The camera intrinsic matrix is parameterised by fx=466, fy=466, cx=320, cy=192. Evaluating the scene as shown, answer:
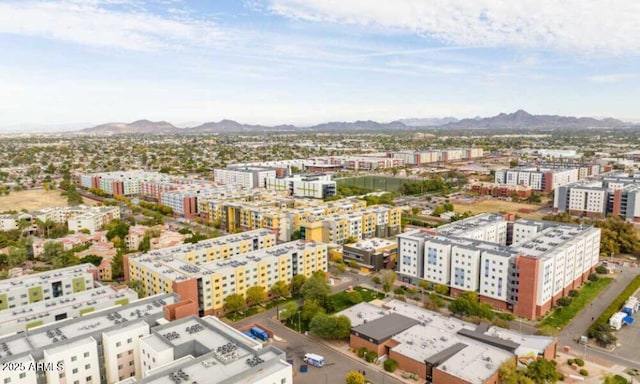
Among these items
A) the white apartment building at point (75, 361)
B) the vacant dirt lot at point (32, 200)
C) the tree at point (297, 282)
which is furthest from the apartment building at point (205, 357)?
the vacant dirt lot at point (32, 200)

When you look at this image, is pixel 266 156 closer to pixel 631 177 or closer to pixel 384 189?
pixel 384 189

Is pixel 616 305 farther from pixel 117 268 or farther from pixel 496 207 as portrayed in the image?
pixel 496 207

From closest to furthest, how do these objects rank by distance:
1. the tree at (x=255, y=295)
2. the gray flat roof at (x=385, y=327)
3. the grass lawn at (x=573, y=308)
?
the gray flat roof at (x=385, y=327) < the grass lawn at (x=573, y=308) < the tree at (x=255, y=295)

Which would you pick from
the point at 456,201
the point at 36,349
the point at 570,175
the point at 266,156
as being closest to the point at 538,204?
the point at 456,201

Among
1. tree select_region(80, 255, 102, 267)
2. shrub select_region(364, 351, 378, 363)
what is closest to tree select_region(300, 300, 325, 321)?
shrub select_region(364, 351, 378, 363)

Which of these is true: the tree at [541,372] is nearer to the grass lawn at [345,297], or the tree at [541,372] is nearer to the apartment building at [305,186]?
the grass lawn at [345,297]
